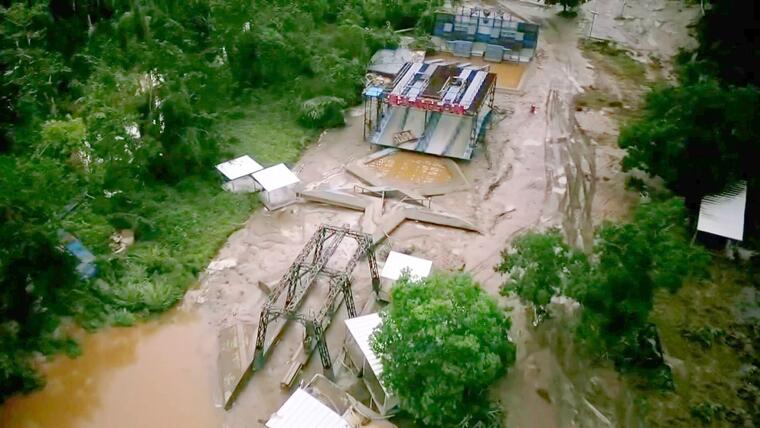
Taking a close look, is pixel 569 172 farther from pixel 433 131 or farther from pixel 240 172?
pixel 240 172

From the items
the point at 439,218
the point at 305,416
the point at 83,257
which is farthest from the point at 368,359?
the point at 83,257

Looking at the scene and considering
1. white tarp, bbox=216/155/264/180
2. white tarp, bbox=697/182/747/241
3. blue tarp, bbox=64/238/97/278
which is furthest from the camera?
white tarp, bbox=216/155/264/180

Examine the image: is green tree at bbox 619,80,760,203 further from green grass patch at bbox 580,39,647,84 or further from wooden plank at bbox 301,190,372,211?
wooden plank at bbox 301,190,372,211

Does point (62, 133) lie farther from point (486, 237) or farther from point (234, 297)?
point (486, 237)

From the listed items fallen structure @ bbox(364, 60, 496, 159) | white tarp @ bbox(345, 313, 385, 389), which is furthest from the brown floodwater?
fallen structure @ bbox(364, 60, 496, 159)

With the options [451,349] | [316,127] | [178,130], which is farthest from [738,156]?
[178,130]

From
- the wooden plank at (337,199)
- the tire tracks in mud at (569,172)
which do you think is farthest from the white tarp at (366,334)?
the tire tracks in mud at (569,172)

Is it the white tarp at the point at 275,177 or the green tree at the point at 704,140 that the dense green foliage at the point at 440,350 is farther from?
the green tree at the point at 704,140

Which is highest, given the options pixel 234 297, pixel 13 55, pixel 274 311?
pixel 13 55
